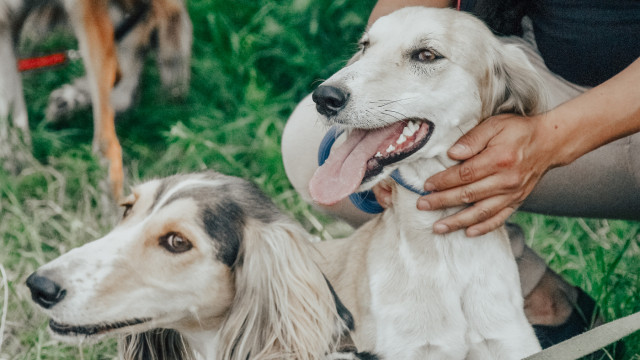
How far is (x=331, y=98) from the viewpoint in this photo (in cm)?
219

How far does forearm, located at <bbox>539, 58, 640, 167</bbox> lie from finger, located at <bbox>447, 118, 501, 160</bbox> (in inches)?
6.2

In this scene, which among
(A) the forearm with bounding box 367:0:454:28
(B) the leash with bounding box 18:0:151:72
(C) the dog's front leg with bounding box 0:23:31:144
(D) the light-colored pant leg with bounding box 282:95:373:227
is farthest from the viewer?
(B) the leash with bounding box 18:0:151:72

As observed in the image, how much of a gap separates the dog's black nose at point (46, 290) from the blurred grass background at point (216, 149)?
936mm

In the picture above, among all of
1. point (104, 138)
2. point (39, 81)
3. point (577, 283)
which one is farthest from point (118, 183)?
point (577, 283)

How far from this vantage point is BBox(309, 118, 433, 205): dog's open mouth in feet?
7.25

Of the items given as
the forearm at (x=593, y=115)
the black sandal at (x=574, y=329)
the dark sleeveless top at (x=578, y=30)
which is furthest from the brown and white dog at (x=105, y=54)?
the forearm at (x=593, y=115)

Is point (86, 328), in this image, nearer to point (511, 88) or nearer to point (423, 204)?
point (423, 204)

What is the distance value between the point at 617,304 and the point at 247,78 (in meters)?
2.52

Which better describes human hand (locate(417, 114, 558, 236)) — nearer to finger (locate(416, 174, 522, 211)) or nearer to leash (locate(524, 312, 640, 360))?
finger (locate(416, 174, 522, 211))

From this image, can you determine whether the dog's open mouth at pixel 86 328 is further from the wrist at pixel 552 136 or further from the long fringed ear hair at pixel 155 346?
the wrist at pixel 552 136

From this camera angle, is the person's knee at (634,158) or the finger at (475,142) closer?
the finger at (475,142)

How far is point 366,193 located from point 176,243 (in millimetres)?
1002

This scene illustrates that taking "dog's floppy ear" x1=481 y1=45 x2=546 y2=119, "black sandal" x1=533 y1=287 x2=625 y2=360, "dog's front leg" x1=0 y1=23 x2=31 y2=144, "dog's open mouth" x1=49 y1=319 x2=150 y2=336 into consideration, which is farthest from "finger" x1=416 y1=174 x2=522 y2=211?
"dog's front leg" x1=0 y1=23 x2=31 y2=144

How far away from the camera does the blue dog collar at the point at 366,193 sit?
2.42 metres
